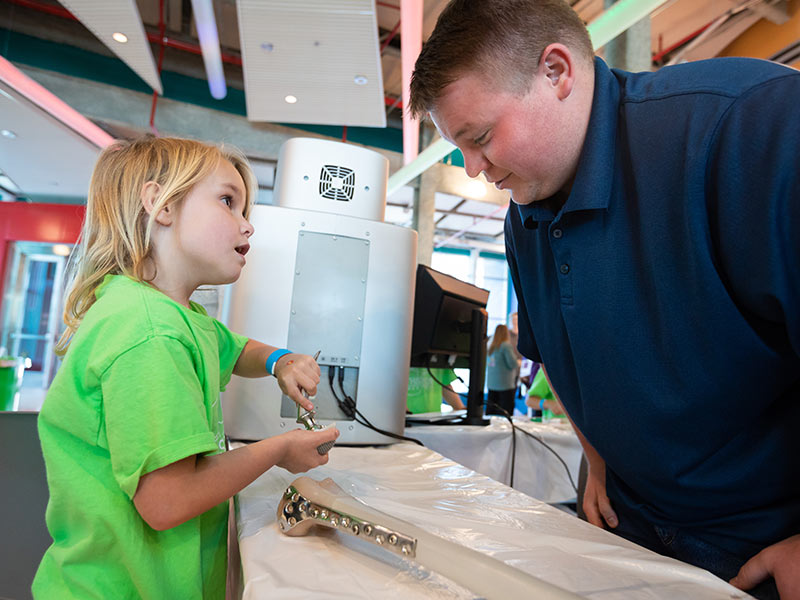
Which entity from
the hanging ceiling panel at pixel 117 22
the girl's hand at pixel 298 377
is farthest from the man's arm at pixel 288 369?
the hanging ceiling panel at pixel 117 22

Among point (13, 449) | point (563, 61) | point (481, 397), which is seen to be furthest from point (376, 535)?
point (481, 397)

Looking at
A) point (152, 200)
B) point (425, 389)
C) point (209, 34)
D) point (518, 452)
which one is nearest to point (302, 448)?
point (152, 200)

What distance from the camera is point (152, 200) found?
774 millimetres

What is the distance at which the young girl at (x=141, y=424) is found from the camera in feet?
1.81

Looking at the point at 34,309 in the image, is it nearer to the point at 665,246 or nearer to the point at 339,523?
the point at 339,523

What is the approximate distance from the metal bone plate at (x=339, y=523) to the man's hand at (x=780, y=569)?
1.26ft

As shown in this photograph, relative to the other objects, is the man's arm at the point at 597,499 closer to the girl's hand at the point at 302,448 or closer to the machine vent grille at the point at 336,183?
the girl's hand at the point at 302,448

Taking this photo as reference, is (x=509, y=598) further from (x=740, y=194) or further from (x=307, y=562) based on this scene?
(x=740, y=194)

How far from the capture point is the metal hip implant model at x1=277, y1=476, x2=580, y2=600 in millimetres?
399

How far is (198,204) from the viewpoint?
2.62 ft

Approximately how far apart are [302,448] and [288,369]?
206mm

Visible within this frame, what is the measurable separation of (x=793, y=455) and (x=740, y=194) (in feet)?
1.09

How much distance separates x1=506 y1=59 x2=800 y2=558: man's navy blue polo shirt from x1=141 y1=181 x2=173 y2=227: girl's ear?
58 cm

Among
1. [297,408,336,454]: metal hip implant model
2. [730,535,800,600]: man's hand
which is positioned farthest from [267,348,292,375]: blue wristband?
[730,535,800,600]: man's hand
